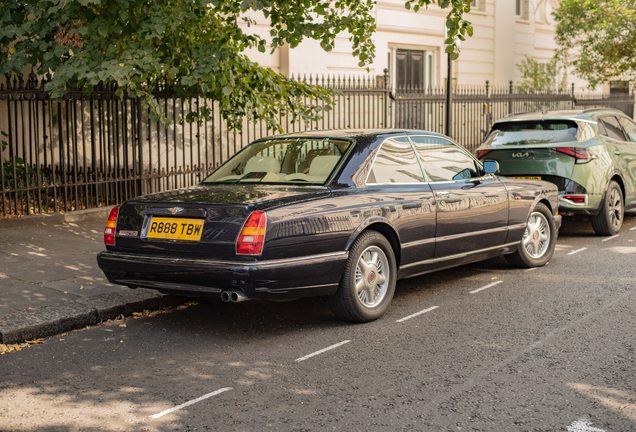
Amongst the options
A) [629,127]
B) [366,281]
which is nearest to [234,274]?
[366,281]

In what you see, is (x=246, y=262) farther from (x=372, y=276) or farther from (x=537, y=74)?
(x=537, y=74)

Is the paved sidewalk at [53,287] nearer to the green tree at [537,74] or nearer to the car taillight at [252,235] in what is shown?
the car taillight at [252,235]

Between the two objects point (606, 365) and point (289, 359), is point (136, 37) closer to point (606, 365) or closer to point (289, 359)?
point (289, 359)

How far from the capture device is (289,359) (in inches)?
193

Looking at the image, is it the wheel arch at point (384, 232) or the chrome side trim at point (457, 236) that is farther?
the chrome side trim at point (457, 236)

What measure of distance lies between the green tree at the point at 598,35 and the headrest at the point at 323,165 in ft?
67.2

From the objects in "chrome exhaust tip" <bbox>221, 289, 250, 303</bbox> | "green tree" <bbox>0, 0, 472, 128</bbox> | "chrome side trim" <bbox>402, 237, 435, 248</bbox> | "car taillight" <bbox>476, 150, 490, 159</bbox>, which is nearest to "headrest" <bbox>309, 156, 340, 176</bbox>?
"chrome side trim" <bbox>402, 237, 435, 248</bbox>

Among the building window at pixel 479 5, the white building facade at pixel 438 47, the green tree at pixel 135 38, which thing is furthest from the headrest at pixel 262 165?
the building window at pixel 479 5

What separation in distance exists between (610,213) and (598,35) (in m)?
17.2

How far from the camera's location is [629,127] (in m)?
11.3

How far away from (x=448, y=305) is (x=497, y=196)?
1.48 m

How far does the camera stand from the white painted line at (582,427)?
12.1 feet

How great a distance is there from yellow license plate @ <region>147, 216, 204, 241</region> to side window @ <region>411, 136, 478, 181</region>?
2.39 meters

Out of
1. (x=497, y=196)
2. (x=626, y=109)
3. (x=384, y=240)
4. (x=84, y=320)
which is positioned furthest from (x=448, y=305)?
(x=626, y=109)
